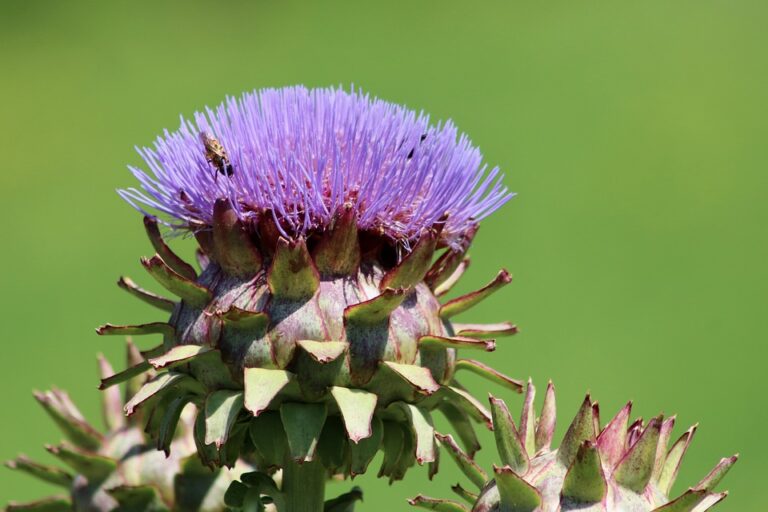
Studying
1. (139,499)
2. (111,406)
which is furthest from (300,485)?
(111,406)

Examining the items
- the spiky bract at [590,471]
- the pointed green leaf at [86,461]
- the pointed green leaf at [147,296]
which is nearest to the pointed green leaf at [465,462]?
the spiky bract at [590,471]

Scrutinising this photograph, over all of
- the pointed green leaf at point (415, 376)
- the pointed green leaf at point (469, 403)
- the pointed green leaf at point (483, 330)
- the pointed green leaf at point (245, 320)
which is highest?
the pointed green leaf at point (245, 320)

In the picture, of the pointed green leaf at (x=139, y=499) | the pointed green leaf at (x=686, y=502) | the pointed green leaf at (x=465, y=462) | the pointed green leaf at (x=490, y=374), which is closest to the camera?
the pointed green leaf at (x=686, y=502)

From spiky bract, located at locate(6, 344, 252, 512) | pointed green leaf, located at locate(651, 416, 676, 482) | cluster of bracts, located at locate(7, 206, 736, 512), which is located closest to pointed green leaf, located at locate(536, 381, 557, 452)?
cluster of bracts, located at locate(7, 206, 736, 512)

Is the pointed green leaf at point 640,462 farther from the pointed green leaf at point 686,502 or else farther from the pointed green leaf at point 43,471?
the pointed green leaf at point 43,471

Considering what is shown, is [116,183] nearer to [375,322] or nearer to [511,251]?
[511,251]

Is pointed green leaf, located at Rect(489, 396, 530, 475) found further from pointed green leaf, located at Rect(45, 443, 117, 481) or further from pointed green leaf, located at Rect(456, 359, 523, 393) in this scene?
pointed green leaf, located at Rect(45, 443, 117, 481)
